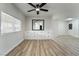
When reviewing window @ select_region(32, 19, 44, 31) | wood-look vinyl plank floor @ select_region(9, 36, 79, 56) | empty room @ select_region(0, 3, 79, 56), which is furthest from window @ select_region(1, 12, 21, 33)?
wood-look vinyl plank floor @ select_region(9, 36, 79, 56)

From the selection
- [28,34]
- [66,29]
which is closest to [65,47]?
[66,29]

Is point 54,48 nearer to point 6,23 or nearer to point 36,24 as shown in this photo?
point 36,24

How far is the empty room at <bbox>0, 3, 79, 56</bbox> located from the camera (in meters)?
2.68

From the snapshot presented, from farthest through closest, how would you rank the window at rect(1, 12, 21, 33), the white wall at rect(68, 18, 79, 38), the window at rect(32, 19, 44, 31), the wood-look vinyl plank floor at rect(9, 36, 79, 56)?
the window at rect(32, 19, 44, 31) < the window at rect(1, 12, 21, 33) < the wood-look vinyl plank floor at rect(9, 36, 79, 56) < the white wall at rect(68, 18, 79, 38)

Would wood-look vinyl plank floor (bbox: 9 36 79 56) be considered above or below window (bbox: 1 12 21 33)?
below

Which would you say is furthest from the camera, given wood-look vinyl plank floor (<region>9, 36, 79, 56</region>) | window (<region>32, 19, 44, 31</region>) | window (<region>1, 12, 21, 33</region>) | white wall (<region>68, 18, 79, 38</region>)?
window (<region>32, 19, 44, 31</region>)

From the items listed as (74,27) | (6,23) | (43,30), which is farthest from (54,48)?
(6,23)

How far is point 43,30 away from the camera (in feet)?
17.2

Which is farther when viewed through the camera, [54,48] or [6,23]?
[54,48]

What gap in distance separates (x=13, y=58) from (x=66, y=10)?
7.84 feet

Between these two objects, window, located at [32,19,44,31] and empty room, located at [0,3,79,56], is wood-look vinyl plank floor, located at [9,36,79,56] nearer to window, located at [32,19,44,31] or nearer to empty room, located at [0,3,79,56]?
empty room, located at [0,3,79,56]

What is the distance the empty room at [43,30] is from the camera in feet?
8.78

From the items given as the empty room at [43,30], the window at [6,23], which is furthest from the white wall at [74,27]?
the window at [6,23]

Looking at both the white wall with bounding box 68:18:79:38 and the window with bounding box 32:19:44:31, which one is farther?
the window with bounding box 32:19:44:31
